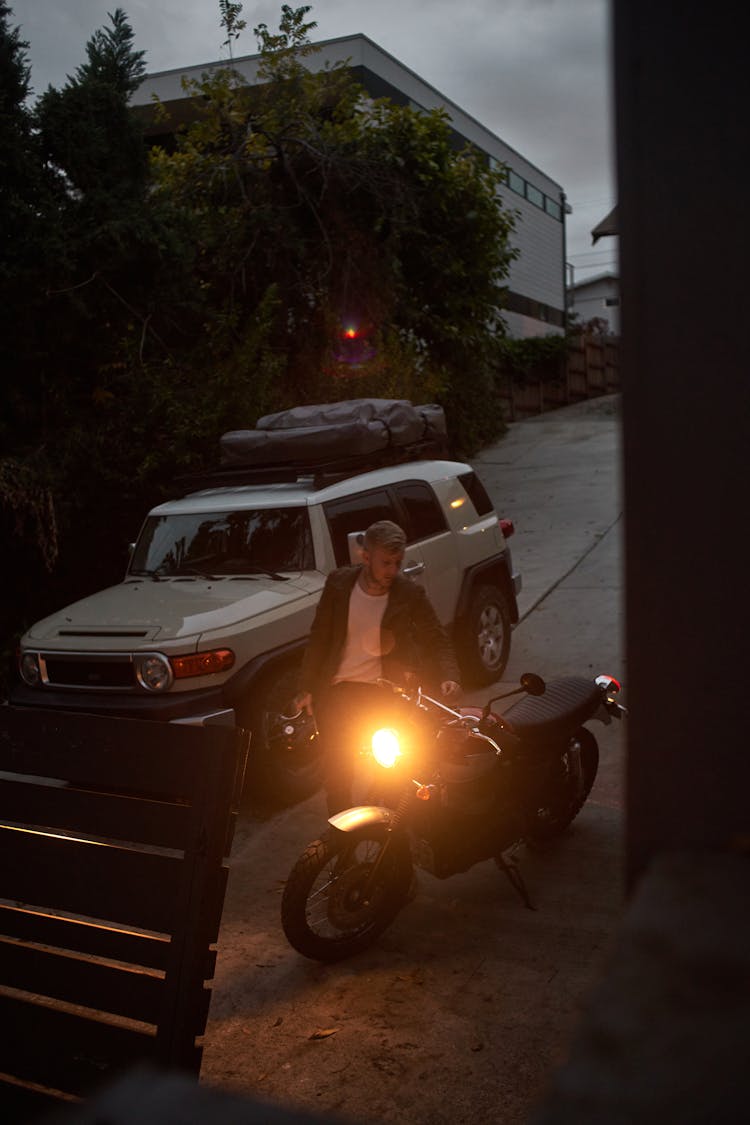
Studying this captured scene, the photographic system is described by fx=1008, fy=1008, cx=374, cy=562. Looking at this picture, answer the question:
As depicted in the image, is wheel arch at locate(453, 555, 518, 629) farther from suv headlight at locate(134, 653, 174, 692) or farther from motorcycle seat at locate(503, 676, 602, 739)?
suv headlight at locate(134, 653, 174, 692)

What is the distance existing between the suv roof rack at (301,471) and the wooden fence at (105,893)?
510 cm

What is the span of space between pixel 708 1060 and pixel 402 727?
429cm

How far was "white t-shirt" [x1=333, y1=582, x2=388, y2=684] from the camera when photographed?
5.37m

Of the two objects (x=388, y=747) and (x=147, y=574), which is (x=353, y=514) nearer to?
(x=147, y=574)

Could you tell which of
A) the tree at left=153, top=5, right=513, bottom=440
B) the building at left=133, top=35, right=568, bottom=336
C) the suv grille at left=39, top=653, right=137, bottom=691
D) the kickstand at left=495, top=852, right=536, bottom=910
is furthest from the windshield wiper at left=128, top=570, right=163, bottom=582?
the building at left=133, top=35, right=568, bottom=336

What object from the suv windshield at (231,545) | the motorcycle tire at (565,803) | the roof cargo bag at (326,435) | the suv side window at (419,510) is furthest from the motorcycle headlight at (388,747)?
the roof cargo bag at (326,435)

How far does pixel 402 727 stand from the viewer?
15.8 ft

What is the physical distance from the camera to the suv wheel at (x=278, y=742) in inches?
254

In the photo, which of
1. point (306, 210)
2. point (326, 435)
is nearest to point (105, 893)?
point (326, 435)

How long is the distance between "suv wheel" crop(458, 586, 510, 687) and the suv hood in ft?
6.00

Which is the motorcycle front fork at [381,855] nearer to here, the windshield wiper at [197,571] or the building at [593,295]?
the windshield wiper at [197,571]

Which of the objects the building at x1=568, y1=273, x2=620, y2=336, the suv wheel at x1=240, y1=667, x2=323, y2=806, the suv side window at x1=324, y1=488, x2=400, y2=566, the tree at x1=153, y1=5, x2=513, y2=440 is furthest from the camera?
the building at x1=568, y1=273, x2=620, y2=336

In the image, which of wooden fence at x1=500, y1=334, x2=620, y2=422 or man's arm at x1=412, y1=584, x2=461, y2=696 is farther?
wooden fence at x1=500, y1=334, x2=620, y2=422

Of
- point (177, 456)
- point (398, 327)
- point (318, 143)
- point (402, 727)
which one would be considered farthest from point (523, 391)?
point (402, 727)
